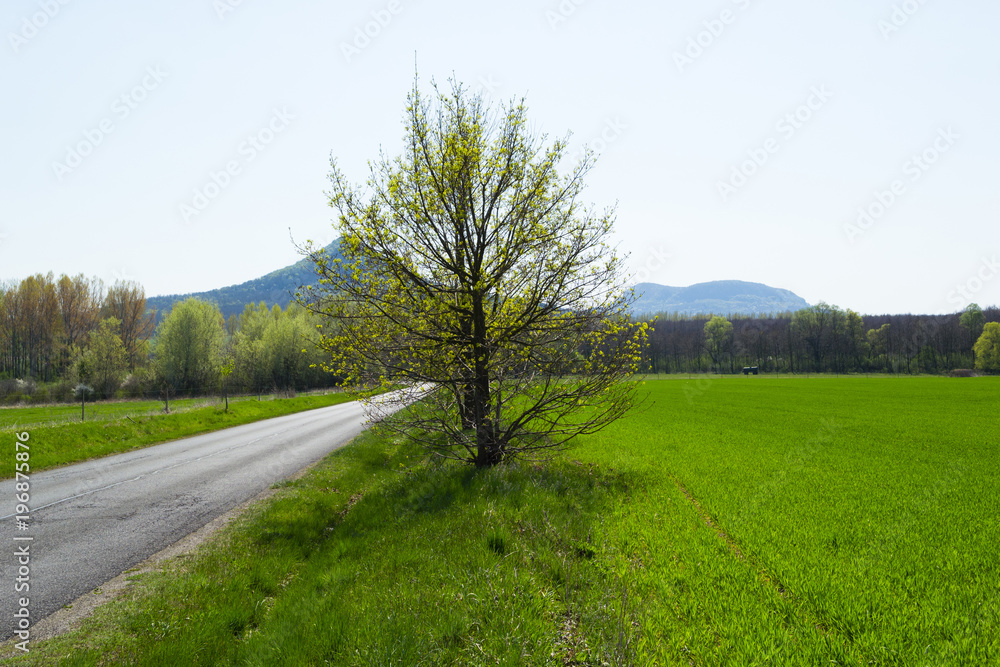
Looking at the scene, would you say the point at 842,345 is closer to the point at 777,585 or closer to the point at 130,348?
the point at 777,585

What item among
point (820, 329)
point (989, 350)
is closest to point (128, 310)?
point (820, 329)

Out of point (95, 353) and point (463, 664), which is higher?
point (95, 353)

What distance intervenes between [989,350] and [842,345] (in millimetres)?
25774

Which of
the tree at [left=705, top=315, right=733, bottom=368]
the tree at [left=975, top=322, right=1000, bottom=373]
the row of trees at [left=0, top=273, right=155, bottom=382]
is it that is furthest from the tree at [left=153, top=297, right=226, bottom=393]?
the tree at [left=975, top=322, right=1000, bottom=373]

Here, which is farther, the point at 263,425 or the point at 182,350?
the point at 182,350

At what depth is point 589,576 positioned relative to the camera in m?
5.06

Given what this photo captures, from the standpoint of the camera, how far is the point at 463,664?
146 inches

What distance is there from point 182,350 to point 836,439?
64.4 meters

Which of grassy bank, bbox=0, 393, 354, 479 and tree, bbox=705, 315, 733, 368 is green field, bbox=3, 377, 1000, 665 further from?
tree, bbox=705, 315, 733, 368

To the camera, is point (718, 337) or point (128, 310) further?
point (718, 337)

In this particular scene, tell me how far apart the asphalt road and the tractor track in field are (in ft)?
28.0

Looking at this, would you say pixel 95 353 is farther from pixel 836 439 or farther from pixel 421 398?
pixel 836 439

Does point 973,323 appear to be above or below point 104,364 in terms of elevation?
above

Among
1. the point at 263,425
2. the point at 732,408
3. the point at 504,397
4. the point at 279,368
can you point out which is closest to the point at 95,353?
the point at 279,368
